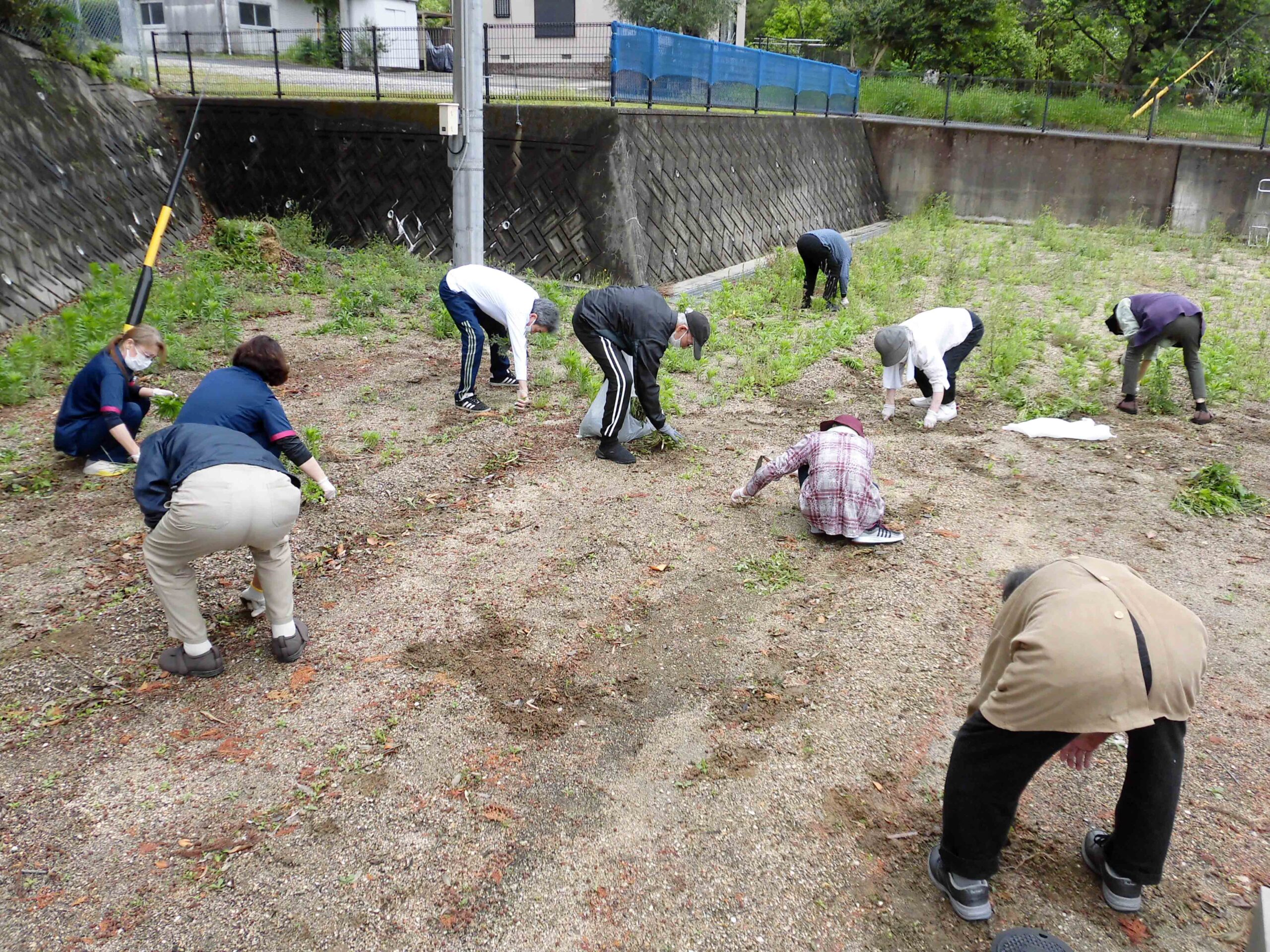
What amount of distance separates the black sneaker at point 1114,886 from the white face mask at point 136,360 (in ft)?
17.8

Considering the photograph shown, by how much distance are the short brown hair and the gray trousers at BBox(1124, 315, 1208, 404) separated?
21.3 ft

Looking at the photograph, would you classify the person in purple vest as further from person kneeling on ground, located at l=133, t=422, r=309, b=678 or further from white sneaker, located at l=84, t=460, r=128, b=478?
white sneaker, located at l=84, t=460, r=128, b=478

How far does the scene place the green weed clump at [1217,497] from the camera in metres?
5.69

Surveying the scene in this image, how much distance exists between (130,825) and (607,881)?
1623 millimetres

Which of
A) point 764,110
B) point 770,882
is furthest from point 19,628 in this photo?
point 764,110

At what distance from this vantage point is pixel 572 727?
3607 millimetres

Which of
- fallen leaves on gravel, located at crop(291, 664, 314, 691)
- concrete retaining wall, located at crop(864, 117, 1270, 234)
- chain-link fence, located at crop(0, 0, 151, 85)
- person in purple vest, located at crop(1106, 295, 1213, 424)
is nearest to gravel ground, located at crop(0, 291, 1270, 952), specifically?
fallen leaves on gravel, located at crop(291, 664, 314, 691)

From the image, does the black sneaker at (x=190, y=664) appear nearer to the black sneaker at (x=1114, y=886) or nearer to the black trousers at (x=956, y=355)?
the black sneaker at (x=1114, y=886)

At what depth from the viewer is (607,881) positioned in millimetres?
2857

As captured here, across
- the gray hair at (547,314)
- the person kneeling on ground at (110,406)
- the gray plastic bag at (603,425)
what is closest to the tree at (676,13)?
the gray hair at (547,314)

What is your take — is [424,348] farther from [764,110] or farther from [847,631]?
[764,110]

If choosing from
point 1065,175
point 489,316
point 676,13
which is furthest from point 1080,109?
point 489,316

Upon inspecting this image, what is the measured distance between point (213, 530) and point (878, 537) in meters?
3.49

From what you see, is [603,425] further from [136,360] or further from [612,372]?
[136,360]
